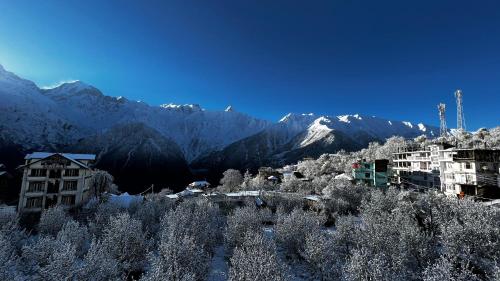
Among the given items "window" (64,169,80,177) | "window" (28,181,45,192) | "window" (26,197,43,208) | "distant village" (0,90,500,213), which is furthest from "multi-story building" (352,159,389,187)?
"window" (26,197,43,208)

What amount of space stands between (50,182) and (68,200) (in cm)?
629

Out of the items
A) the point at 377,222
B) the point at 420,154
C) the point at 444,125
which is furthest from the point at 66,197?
the point at 444,125

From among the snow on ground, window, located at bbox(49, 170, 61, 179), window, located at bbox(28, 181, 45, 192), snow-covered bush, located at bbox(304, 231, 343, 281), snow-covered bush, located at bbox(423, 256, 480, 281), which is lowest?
the snow on ground

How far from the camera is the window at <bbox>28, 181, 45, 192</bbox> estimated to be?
66.6 meters

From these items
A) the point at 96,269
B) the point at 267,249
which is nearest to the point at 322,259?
the point at 267,249

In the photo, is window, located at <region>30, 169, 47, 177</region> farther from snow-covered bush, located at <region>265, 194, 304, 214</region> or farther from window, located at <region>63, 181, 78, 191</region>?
snow-covered bush, located at <region>265, 194, 304, 214</region>

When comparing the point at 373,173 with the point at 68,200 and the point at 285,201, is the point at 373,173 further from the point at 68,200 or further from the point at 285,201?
the point at 68,200

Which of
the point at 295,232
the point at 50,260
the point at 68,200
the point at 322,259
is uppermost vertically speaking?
the point at 68,200

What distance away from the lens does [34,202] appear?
6675 centimetres

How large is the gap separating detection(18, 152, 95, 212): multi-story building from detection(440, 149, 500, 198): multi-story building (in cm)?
10640

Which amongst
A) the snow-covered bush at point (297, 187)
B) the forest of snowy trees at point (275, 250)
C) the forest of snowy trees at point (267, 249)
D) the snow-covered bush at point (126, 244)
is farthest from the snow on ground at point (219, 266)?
the snow-covered bush at point (297, 187)

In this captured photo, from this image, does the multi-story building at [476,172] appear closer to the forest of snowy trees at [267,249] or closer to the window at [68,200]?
the forest of snowy trees at [267,249]

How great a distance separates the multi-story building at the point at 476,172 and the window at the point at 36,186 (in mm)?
112130

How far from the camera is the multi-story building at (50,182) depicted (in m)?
66.3
